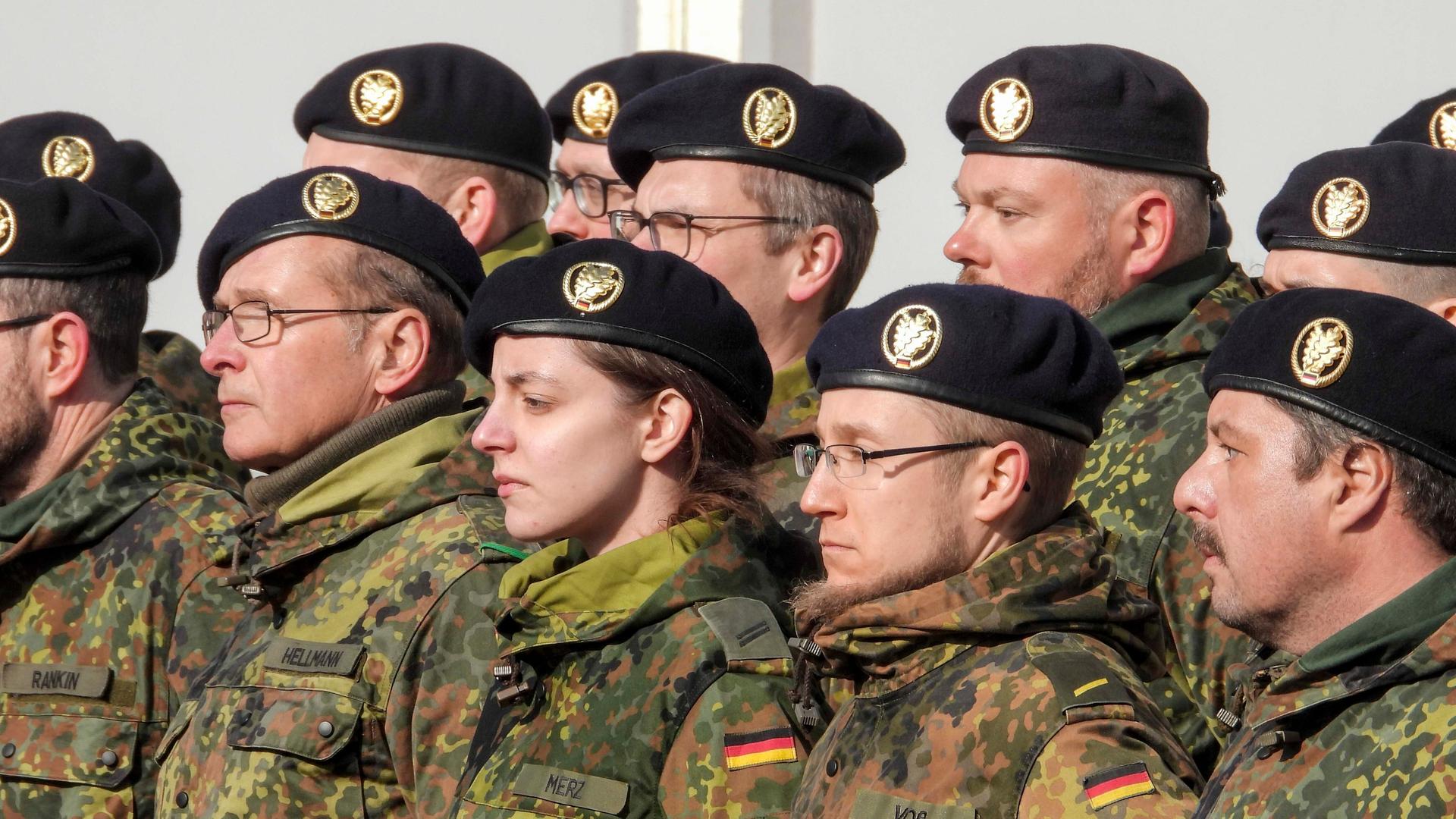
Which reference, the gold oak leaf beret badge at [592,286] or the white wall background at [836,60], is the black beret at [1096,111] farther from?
the white wall background at [836,60]

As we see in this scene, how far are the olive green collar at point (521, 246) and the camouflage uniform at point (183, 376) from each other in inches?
34.5

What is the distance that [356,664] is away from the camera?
3.79 metres

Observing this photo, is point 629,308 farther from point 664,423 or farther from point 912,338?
point 912,338

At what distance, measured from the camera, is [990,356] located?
328 centimetres

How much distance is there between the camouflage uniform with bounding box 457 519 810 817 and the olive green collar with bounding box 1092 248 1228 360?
2.95 feet

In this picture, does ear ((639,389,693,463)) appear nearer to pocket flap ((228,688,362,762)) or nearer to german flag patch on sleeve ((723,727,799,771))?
german flag patch on sleeve ((723,727,799,771))

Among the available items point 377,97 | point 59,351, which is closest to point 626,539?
point 59,351

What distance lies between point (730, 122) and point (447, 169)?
116 cm

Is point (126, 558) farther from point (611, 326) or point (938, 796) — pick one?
point (938, 796)

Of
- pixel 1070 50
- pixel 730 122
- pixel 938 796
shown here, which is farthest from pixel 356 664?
pixel 1070 50

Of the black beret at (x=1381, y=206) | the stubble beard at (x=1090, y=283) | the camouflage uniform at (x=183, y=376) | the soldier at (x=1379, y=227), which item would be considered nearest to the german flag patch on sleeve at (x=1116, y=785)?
the soldier at (x=1379, y=227)

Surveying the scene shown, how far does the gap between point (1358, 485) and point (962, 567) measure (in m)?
0.66

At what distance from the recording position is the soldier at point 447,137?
18.1ft

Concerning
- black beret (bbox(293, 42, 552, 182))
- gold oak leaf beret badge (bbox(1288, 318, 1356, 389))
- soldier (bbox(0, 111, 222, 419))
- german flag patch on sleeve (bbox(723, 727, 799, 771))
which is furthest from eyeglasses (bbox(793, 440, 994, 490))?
soldier (bbox(0, 111, 222, 419))
